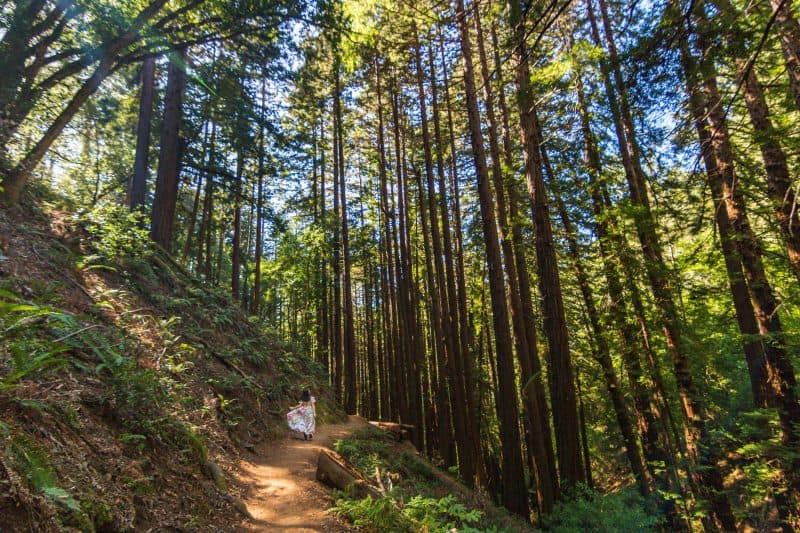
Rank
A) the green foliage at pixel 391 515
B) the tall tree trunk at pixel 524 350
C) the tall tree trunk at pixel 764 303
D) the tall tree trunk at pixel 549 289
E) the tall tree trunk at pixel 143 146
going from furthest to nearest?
the tall tree trunk at pixel 143 146 → the tall tree trunk at pixel 524 350 → the tall tree trunk at pixel 549 289 → the tall tree trunk at pixel 764 303 → the green foliage at pixel 391 515

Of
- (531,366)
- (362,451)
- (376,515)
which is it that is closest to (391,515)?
(376,515)

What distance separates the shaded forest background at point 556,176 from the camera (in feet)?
17.6

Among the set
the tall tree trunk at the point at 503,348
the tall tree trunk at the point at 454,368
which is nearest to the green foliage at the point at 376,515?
the tall tree trunk at the point at 503,348

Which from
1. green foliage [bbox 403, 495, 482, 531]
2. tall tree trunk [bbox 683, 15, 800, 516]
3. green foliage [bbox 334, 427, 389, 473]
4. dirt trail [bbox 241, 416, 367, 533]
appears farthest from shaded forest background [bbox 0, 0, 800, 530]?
dirt trail [bbox 241, 416, 367, 533]

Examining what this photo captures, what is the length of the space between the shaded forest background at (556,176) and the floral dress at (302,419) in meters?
4.86

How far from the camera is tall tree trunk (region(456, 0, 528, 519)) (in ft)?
27.4

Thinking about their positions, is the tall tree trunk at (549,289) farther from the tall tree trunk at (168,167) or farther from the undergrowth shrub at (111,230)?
the tall tree trunk at (168,167)

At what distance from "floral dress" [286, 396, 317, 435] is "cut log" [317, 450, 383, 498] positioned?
330 centimetres

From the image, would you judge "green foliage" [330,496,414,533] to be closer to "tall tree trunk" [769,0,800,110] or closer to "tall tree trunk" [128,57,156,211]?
"tall tree trunk" [769,0,800,110]

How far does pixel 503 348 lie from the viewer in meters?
8.47

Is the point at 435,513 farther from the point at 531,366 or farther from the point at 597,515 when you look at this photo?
the point at 531,366

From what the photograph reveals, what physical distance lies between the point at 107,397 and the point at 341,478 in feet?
11.7

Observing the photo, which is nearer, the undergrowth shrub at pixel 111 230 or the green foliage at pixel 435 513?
the green foliage at pixel 435 513

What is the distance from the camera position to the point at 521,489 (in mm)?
8398
